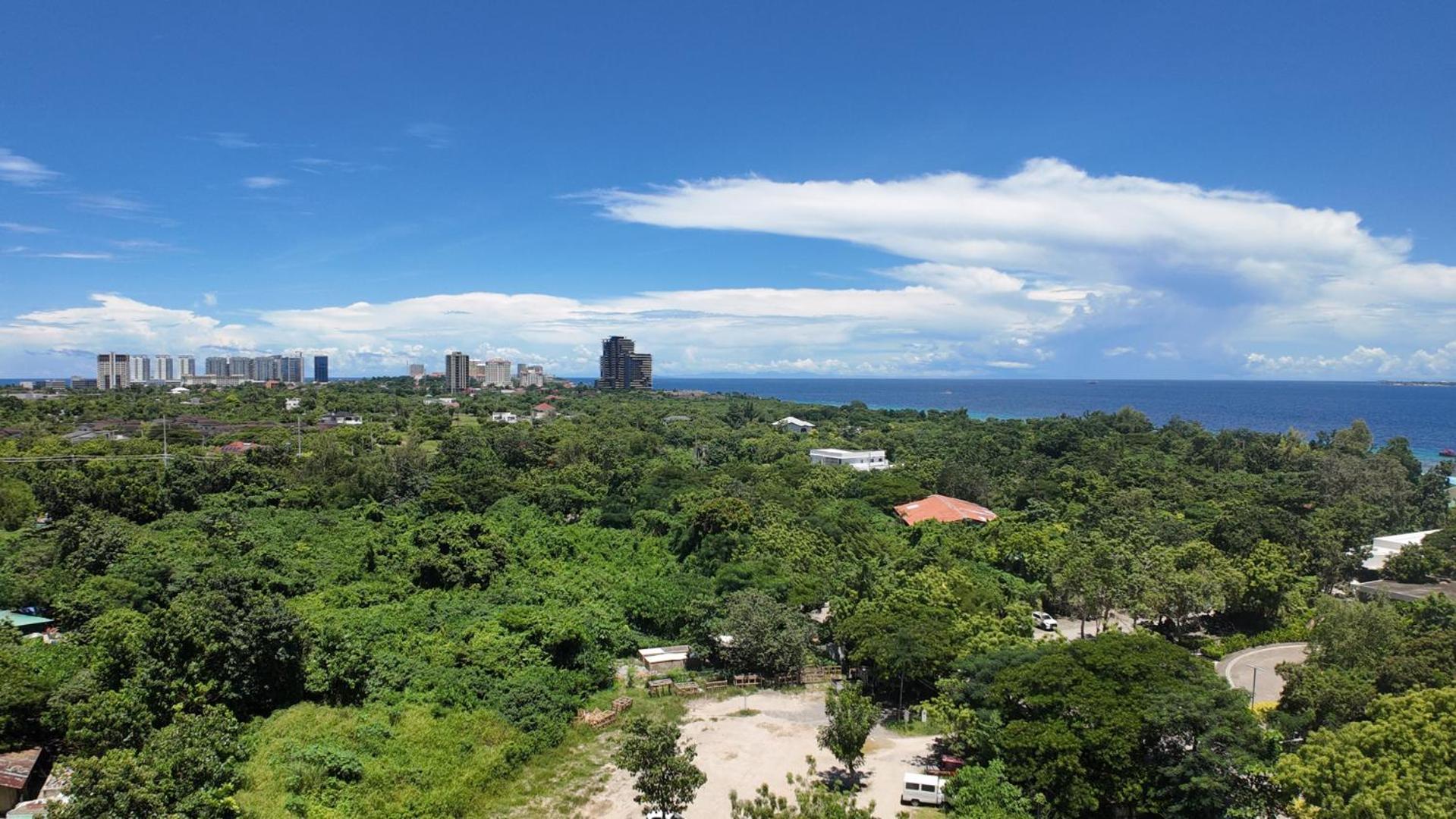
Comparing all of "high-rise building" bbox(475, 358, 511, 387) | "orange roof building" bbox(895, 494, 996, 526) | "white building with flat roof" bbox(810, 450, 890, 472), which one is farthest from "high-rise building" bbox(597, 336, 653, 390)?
"orange roof building" bbox(895, 494, 996, 526)

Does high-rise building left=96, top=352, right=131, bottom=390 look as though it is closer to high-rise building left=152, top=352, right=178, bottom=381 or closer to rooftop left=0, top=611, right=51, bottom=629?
high-rise building left=152, top=352, right=178, bottom=381

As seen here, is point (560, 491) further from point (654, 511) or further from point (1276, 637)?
point (1276, 637)

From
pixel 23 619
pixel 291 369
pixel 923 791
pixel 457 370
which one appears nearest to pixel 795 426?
pixel 23 619

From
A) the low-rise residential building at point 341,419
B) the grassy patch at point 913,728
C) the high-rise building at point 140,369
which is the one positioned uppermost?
the high-rise building at point 140,369

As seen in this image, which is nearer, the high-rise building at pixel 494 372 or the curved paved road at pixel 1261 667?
the curved paved road at pixel 1261 667

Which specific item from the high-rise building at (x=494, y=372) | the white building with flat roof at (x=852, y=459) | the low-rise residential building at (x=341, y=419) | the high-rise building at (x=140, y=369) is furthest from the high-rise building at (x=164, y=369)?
the white building with flat roof at (x=852, y=459)

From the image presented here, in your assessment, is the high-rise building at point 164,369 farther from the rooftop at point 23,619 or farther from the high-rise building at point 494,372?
the rooftop at point 23,619
